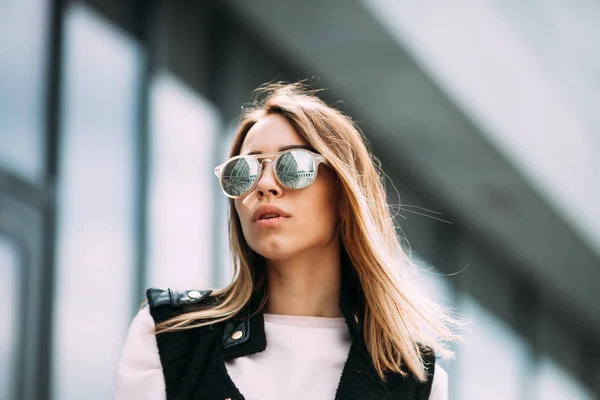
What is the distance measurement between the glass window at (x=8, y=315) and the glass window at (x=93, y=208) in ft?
0.86

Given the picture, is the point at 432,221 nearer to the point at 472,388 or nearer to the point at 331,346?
the point at 472,388

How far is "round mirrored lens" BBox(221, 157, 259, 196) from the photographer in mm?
1944

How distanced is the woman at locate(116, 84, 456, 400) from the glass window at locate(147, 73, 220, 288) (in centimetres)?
332

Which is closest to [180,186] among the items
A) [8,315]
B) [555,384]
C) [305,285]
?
[8,315]

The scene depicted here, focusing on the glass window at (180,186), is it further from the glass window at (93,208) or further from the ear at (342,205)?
the ear at (342,205)

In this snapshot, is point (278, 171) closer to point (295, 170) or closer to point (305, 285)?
point (295, 170)

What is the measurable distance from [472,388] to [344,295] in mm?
5942

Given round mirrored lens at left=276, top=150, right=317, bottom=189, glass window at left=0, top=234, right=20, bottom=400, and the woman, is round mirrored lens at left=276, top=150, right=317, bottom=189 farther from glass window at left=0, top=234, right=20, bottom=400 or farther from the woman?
glass window at left=0, top=234, right=20, bottom=400

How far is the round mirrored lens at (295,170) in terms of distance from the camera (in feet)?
6.37

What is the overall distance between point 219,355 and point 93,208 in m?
3.26

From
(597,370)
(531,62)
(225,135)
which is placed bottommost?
(597,370)

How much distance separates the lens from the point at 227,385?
6.24 feet

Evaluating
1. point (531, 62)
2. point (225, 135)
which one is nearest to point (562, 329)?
point (531, 62)

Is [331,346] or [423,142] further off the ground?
[423,142]
